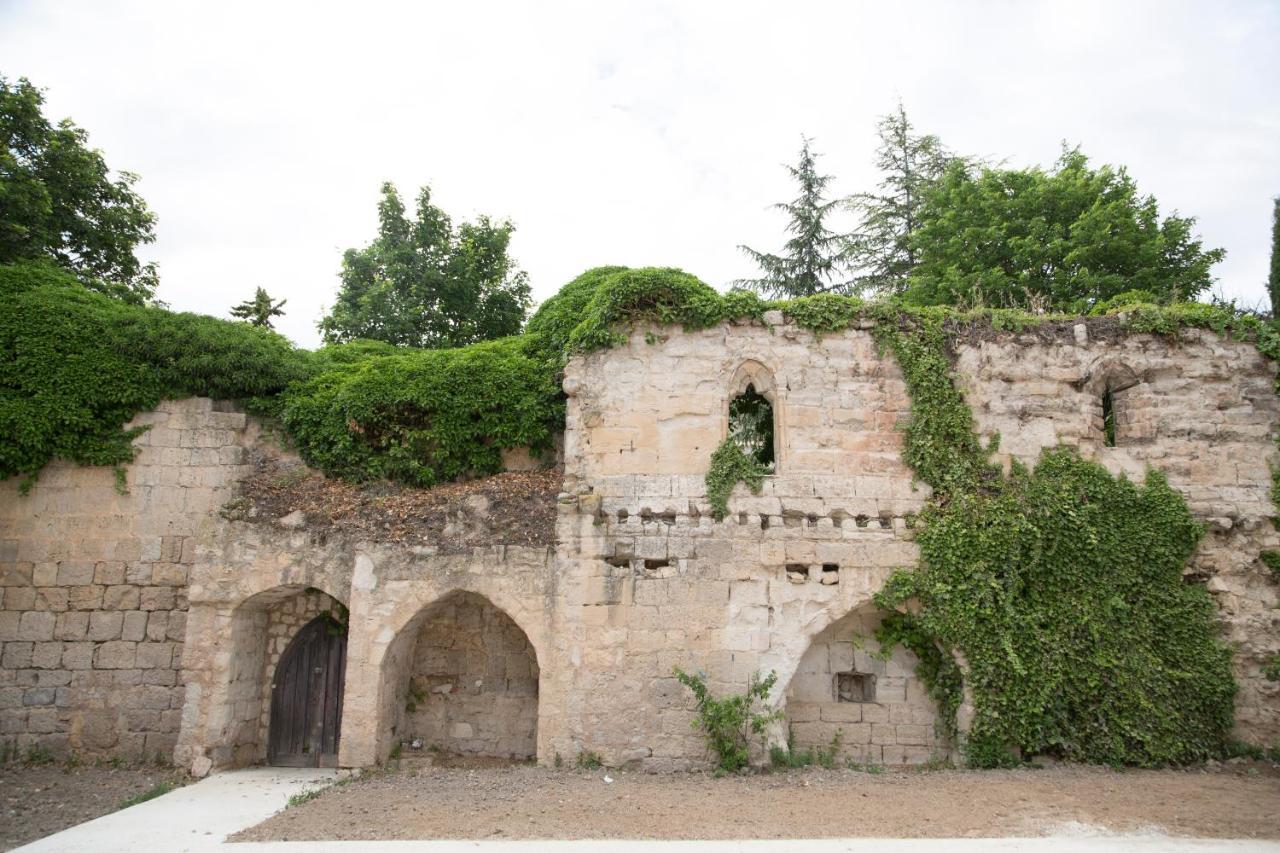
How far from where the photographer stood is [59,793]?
28.5ft

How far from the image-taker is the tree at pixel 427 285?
18.9 meters

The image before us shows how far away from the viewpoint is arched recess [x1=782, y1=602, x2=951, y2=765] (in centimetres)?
941

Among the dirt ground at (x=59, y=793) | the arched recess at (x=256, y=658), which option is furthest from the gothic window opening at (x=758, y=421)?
the dirt ground at (x=59, y=793)

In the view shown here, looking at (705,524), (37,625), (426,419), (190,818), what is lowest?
(190,818)

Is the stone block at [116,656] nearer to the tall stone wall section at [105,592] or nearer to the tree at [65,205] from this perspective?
the tall stone wall section at [105,592]

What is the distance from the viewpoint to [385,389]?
11367mm

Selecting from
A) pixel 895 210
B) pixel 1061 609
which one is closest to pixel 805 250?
pixel 895 210

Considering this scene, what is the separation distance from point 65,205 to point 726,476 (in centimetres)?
1471

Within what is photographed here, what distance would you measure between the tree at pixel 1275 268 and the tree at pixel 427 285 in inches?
660

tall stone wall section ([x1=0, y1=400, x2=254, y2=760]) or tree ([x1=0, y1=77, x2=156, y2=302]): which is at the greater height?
tree ([x1=0, y1=77, x2=156, y2=302])

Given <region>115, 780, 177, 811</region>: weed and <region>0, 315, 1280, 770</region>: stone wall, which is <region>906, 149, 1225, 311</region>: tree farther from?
<region>115, 780, 177, 811</region>: weed

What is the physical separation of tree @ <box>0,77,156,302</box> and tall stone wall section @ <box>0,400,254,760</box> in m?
5.57

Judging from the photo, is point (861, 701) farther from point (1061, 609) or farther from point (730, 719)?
point (1061, 609)

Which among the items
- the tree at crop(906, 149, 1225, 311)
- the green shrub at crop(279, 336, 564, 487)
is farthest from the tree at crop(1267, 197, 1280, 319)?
the green shrub at crop(279, 336, 564, 487)
